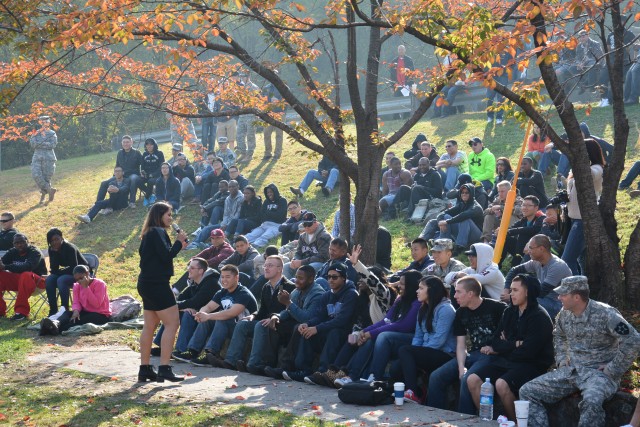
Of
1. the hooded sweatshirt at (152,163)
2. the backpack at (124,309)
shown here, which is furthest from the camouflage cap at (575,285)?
the hooded sweatshirt at (152,163)

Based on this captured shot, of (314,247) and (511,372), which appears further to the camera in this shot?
(314,247)

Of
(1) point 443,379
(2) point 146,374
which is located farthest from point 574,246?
(2) point 146,374

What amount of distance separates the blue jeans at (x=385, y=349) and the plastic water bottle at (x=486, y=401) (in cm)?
165

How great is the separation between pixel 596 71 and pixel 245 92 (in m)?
13.2

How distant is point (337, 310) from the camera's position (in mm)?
10977

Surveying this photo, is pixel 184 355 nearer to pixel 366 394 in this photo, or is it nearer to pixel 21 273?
pixel 366 394

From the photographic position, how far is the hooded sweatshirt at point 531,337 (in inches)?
345

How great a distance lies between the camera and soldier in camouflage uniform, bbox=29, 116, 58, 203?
24.2 m

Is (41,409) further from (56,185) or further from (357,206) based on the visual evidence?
(56,185)

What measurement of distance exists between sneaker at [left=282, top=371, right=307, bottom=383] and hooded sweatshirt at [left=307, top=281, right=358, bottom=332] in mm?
536

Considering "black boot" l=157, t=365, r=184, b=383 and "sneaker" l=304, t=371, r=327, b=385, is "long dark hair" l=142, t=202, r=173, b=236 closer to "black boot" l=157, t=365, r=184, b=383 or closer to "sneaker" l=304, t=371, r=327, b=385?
"black boot" l=157, t=365, r=184, b=383

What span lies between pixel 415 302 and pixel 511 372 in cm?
185

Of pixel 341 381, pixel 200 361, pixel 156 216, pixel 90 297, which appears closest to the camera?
pixel 341 381

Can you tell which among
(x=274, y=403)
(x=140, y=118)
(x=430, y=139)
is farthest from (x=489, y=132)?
(x=140, y=118)
